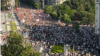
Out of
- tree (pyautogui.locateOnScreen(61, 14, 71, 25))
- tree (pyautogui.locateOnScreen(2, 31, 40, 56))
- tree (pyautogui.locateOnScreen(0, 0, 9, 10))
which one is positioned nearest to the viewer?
tree (pyautogui.locateOnScreen(2, 31, 40, 56))

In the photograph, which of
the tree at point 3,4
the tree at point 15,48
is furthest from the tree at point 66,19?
the tree at point 15,48

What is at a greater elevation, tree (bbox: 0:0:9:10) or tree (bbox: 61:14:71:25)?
tree (bbox: 0:0:9:10)

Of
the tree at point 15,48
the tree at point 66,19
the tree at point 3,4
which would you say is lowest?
the tree at point 66,19

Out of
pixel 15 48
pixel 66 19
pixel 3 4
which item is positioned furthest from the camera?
pixel 3 4

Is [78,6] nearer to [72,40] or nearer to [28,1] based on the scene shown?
[28,1]

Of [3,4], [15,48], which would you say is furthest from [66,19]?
[15,48]

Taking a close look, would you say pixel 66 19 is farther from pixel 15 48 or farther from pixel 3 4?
pixel 15 48

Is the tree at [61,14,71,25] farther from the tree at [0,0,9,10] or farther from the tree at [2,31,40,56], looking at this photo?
the tree at [2,31,40,56]

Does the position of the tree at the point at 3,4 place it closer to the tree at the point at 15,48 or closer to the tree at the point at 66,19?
the tree at the point at 66,19

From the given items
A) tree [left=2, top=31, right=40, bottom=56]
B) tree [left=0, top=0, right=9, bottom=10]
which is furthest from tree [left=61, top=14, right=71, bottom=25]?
tree [left=2, top=31, right=40, bottom=56]

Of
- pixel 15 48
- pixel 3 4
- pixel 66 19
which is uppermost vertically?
pixel 15 48

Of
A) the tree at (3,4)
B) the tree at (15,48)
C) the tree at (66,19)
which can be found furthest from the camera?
the tree at (3,4)

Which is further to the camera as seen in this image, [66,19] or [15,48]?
[66,19]
